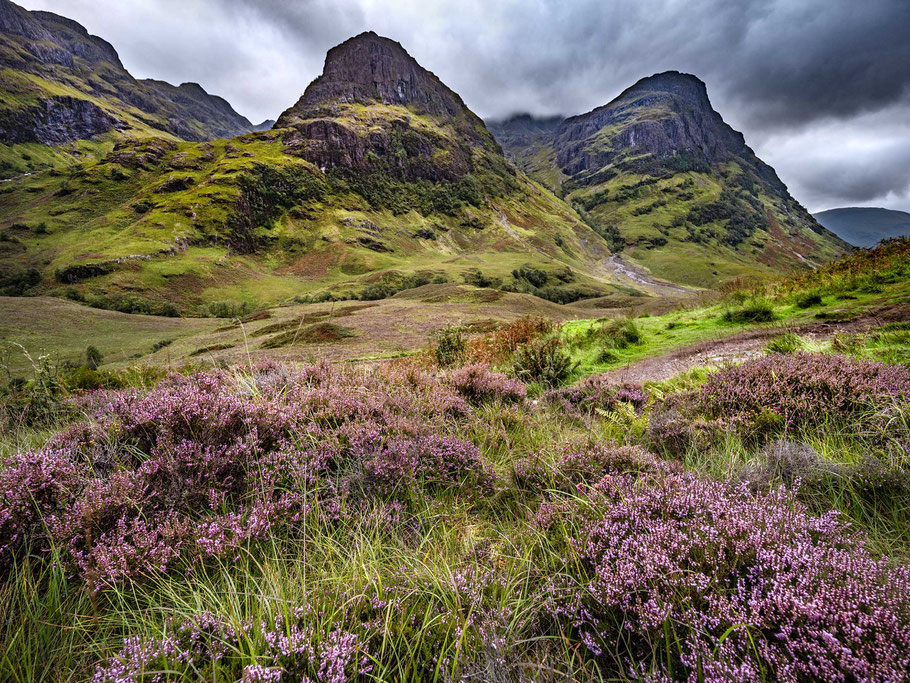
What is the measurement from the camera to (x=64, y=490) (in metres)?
2.06

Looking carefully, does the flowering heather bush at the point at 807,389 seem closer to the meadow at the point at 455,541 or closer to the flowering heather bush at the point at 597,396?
the meadow at the point at 455,541

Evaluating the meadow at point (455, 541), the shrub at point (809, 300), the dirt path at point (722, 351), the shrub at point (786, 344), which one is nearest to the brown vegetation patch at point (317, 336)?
the dirt path at point (722, 351)

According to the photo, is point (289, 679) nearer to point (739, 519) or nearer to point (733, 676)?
point (733, 676)

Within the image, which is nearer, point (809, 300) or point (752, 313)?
point (809, 300)

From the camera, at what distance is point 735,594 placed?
1432 millimetres

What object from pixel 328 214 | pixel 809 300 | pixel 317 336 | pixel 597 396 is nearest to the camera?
pixel 597 396

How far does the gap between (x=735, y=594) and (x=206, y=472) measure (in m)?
2.90

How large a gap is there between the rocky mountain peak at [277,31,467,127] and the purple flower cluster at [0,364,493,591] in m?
183

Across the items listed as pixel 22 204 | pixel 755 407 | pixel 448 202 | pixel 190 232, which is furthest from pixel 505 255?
Answer: pixel 22 204

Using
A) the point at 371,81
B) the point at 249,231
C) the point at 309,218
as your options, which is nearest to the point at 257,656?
the point at 249,231

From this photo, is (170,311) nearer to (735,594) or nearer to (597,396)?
(597,396)

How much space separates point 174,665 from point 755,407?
472 cm

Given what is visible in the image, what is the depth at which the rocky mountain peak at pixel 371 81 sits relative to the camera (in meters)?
162

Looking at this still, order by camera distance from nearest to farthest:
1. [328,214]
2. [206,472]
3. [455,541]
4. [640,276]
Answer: [455,541] → [206,472] → [328,214] → [640,276]
